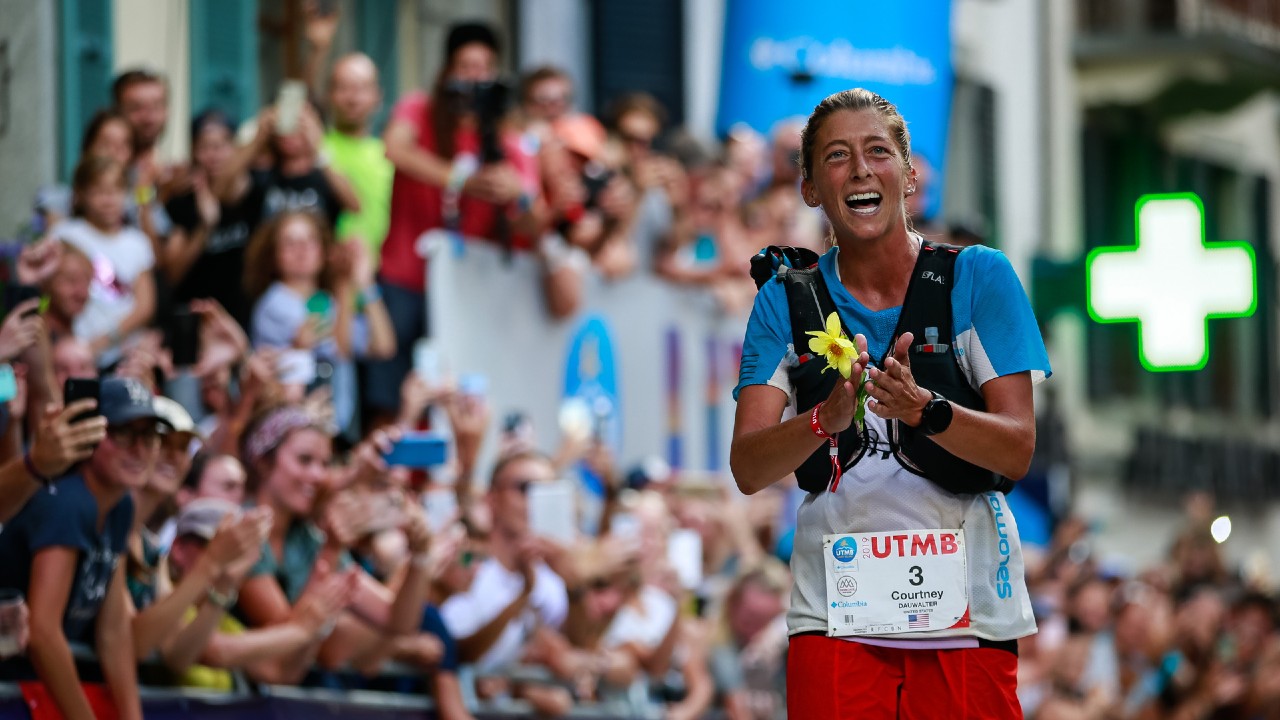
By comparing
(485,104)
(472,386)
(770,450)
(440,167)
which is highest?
(485,104)

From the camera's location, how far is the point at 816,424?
4.84 m

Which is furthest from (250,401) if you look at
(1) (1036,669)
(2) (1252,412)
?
(2) (1252,412)

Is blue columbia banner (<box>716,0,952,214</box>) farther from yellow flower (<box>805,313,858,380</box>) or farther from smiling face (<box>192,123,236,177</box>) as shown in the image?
yellow flower (<box>805,313,858,380</box>)

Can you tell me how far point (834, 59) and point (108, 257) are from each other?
294 inches

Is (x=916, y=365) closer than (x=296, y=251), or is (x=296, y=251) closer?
(x=916, y=365)

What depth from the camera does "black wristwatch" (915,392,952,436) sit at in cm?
476

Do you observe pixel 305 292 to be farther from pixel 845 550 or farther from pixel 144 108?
pixel 845 550

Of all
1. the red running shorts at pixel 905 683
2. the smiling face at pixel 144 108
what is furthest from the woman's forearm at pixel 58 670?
the smiling face at pixel 144 108

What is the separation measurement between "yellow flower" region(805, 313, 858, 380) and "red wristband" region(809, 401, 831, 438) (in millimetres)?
85

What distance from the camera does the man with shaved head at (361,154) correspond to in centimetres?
1082

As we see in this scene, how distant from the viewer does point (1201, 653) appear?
49.7 feet

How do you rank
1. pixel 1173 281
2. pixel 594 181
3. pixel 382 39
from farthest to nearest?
pixel 1173 281 < pixel 382 39 < pixel 594 181

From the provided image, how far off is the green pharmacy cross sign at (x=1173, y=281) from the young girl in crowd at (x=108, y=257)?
7.72 m

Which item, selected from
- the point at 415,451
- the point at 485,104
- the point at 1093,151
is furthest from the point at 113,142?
the point at 1093,151
